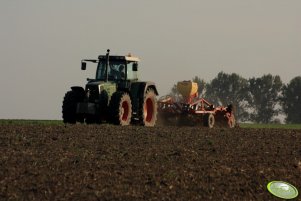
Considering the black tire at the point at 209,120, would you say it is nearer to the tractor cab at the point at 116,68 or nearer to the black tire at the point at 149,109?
the black tire at the point at 149,109

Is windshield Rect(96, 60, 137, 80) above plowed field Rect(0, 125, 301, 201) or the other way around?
above

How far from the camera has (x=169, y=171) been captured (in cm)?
1048

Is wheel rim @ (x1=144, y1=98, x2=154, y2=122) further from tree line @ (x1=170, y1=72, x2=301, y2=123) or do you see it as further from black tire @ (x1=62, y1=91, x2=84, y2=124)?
tree line @ (x1=170, y1=72, x2=301, y2=123)

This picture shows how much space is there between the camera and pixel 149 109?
21.9 meters

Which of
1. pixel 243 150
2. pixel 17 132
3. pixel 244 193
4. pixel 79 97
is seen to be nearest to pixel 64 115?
pixel 79 97

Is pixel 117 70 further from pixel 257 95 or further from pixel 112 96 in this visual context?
pixel 257 95

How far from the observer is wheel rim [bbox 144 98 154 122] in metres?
21.6

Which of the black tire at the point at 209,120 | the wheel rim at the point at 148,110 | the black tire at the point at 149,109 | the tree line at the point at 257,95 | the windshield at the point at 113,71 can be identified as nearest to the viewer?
the windshield at the point at 113,71

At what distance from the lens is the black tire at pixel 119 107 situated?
1898cm

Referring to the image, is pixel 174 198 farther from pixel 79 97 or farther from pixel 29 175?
pixel 79 97

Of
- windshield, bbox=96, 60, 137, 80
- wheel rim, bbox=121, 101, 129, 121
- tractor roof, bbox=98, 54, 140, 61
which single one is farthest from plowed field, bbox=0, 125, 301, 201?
tractor roof, bbox=98, 54, 140, 61

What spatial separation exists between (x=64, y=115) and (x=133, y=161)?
8816mm

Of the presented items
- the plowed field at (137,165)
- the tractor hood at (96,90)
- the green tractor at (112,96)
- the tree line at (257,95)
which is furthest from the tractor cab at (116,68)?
the tree line at (257,95)

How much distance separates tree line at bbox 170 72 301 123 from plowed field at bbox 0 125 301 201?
60589 millimetres
